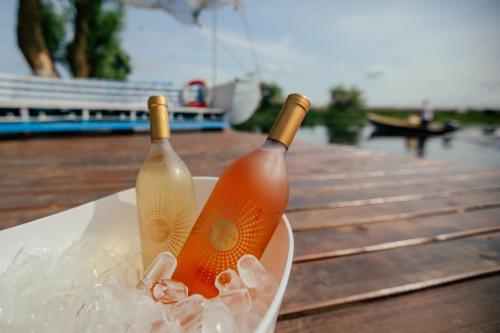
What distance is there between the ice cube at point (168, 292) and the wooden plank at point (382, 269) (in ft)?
0.98

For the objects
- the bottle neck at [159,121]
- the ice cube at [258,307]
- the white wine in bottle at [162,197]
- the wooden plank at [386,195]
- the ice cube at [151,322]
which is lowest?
the wooden plank at [386,195]

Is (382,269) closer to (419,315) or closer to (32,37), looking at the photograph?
(419,315)

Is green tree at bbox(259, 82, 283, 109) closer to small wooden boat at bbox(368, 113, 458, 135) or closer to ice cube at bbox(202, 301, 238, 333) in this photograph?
small wooden boat at bbox(368, 113, 458, 135)

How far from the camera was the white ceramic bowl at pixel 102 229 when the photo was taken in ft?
1.62

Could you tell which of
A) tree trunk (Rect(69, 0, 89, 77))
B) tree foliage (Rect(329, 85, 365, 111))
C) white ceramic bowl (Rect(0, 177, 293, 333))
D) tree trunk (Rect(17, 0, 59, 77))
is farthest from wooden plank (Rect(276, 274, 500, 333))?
tree foliage (Rect(329, 85, 365, 111))

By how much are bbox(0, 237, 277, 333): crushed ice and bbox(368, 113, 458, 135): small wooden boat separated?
53.0ft

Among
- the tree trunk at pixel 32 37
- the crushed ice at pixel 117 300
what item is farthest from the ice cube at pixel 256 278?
the tree trunk at pixel 32 37

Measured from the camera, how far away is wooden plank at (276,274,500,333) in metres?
0.61

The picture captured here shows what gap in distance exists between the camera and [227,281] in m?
0.47

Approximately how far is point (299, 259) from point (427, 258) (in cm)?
40

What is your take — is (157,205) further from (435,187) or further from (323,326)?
(435,187)

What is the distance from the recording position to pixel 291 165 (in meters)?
2.46

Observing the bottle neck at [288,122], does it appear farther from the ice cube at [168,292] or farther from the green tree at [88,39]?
the green tree at [88,39]

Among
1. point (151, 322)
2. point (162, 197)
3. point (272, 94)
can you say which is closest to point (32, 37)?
point (162, 197)
